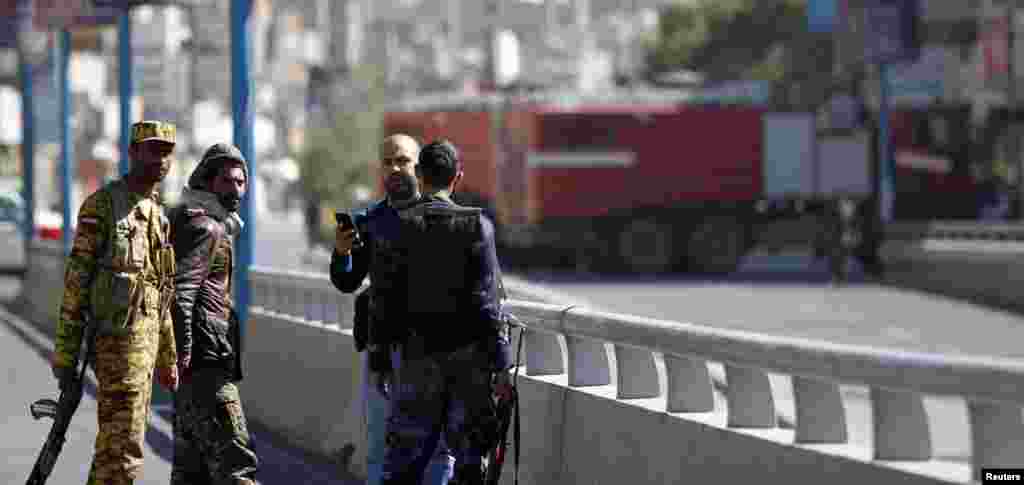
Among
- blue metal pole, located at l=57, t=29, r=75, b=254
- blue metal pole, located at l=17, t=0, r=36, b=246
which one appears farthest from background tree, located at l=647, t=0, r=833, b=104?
blue metal pole, located at l=57, t=29, r=75, b=254

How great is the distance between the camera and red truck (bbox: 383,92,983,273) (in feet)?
174

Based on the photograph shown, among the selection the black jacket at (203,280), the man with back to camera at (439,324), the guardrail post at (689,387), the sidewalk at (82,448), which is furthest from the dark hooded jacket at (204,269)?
the sidewalk at (82,448)

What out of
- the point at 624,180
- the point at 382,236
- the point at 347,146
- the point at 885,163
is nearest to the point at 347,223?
the point at 382,236

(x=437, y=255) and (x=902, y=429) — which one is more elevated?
(x=437, y=255)

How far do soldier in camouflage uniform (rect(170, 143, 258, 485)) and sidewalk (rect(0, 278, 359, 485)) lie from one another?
2.30 metres

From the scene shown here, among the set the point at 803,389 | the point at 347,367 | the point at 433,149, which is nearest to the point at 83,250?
the point at 433,149

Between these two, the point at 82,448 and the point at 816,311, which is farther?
the point at 816,311

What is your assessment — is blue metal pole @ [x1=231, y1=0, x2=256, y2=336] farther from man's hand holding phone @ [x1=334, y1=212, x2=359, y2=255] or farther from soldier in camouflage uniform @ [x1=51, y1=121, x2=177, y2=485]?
soldier in camouflage uniform @ [x1=51, y1=121, x2=177, y2=485]

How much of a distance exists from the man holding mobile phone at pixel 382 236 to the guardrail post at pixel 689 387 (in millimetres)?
937

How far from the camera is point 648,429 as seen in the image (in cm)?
977

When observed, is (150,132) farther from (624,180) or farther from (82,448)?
(624,180)

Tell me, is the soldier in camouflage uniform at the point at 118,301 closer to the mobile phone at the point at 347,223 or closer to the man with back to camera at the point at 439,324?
the mobile phone at the point at 347,223

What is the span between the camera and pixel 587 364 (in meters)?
10.9

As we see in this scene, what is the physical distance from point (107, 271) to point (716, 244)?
46.4 m
